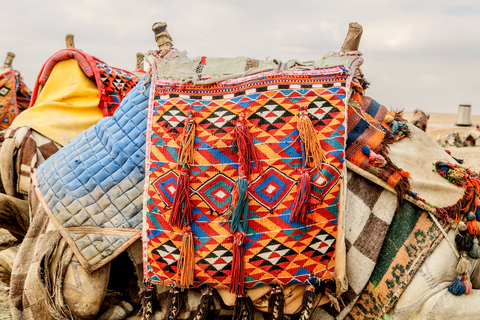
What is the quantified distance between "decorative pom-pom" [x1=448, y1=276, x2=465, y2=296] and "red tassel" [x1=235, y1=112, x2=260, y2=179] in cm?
117

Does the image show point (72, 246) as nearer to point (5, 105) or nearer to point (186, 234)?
point (186, 234)

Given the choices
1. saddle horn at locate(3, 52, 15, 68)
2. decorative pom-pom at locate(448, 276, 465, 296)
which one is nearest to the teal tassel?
decorative pom-pom at locate(448, 276, 465, 296)

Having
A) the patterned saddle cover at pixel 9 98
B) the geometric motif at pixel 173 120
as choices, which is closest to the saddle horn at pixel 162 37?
the geometric motif at pixel 173 120

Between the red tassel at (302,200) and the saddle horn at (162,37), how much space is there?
1418 mm

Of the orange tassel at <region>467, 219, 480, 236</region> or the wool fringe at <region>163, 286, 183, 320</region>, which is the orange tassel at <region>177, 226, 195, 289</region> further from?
the orange tassel at <region>467, 219, 480, 236</region>

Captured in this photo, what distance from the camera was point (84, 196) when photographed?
2.51 meters

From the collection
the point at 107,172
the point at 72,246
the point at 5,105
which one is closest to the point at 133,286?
the point at 72,246

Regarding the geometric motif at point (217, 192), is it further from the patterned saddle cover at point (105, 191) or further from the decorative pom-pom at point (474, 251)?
the decorative pom-pom at point (474, 251)

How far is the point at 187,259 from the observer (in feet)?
7.18

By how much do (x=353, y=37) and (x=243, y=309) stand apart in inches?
68.3

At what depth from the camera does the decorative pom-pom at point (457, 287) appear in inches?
82.1

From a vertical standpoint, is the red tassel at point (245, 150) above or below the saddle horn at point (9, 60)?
below

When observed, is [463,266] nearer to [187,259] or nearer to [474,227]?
[474,227]

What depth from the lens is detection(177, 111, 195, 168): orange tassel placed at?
2207 mm
